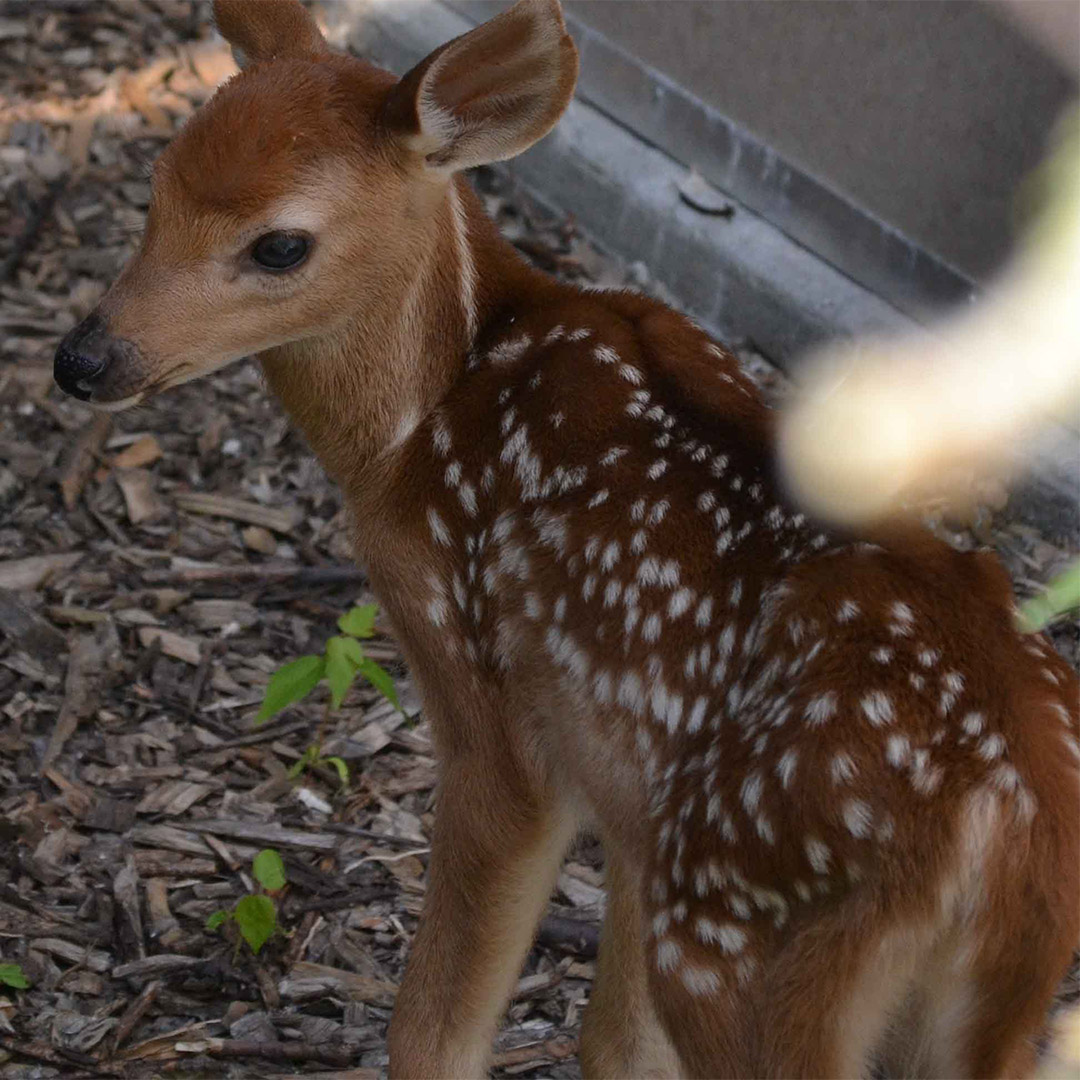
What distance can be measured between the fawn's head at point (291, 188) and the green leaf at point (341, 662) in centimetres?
83

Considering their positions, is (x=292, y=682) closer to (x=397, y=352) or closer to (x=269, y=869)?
(x=269, y=869)

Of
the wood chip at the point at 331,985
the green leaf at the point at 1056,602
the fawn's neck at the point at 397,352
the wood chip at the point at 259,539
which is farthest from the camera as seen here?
the wood chip at the point at 259,539

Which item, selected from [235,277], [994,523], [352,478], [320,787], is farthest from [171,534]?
[994,523]

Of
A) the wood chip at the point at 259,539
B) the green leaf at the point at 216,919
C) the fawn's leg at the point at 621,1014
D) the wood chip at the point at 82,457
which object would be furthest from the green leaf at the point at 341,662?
the wood chip at the point at 82,457

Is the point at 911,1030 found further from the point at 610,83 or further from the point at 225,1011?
the point at 610,83

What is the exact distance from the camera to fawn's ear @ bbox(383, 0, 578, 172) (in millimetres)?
3154

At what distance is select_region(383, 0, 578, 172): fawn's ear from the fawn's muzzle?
66cm

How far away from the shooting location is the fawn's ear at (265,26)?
366cm

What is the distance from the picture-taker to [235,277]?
3.23 meters

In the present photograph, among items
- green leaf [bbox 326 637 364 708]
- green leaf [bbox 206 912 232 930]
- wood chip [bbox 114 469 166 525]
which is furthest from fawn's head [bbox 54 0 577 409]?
wood chip [bbox 114 469 166 525]

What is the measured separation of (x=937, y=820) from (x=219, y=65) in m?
5.59

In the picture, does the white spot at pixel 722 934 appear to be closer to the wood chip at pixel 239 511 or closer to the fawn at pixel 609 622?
the fawn at pixel 609 622

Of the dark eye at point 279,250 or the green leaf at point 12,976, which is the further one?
the green leaf at point 12,976

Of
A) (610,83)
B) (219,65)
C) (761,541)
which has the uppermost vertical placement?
(761,541)
